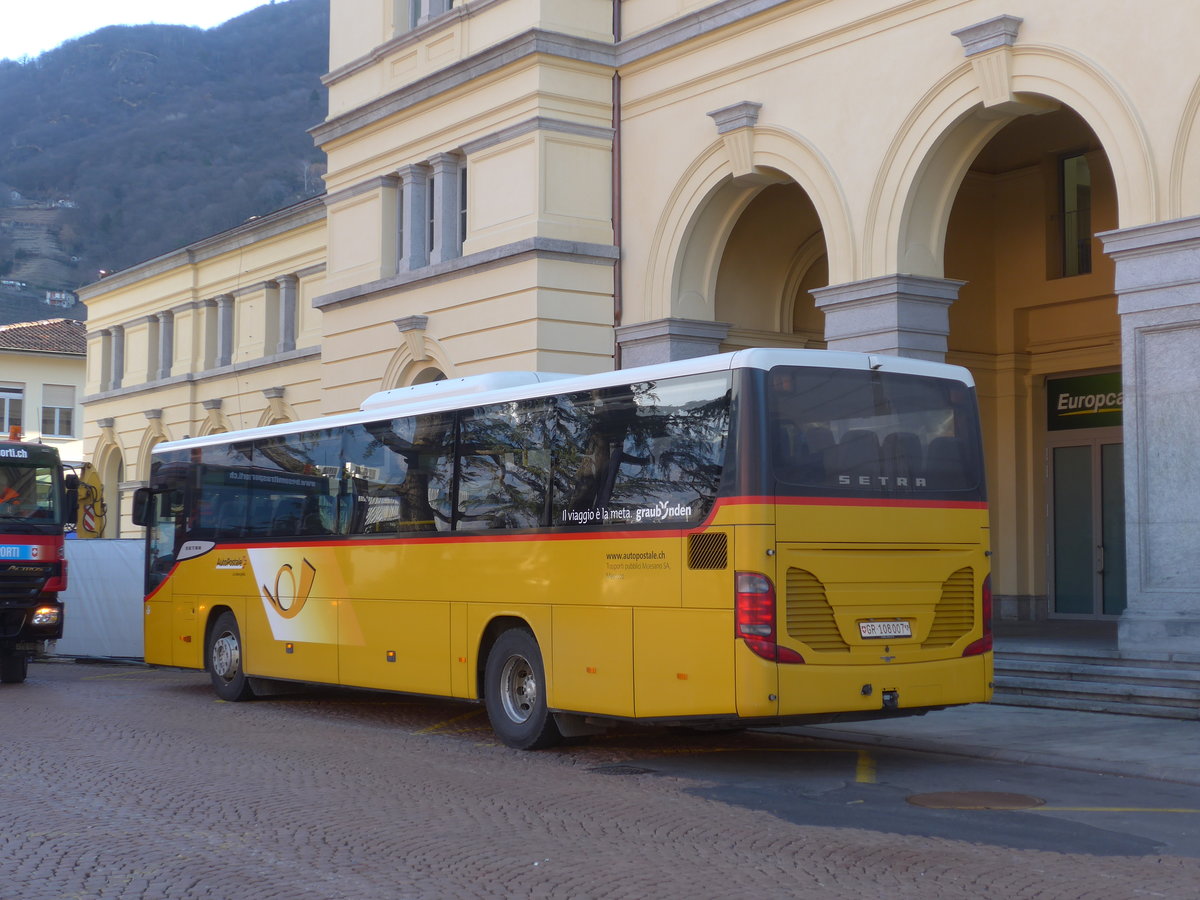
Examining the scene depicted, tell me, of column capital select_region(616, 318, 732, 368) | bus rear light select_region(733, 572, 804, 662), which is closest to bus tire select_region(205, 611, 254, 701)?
column capital select_region(616, 318, 732, 368)

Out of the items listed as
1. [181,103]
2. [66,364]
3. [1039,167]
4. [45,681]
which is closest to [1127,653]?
[1039,167]

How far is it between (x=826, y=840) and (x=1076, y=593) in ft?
51.9

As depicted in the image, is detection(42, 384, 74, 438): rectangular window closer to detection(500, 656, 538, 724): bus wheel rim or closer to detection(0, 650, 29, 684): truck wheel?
detection(0, 650, 29, 684): truck wheel

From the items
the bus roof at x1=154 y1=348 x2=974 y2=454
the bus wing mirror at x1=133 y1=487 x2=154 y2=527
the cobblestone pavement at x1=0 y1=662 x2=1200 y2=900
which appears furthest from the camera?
the bus wing mirror at x1=133 y1=487 x2=154 y2=527

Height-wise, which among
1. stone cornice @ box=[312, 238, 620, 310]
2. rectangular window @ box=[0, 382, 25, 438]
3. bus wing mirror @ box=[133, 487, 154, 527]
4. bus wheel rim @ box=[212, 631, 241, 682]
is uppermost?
rectangular window @ box=[0, 382, 25, 438]

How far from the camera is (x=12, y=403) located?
60.4 meters

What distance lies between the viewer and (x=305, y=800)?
32.0ft

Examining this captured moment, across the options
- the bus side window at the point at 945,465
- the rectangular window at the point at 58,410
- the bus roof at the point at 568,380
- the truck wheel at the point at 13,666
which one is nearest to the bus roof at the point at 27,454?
the truck wheel at the point at 13,666

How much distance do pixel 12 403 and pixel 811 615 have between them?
55520 millimetres

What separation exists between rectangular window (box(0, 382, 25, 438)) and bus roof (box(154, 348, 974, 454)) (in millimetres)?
46430

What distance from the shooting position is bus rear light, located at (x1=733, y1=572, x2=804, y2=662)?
1047 cm

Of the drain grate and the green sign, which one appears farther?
the green sign

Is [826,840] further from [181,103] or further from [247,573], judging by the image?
[181,103]

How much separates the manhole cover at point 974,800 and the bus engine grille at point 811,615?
1232 millimetres
